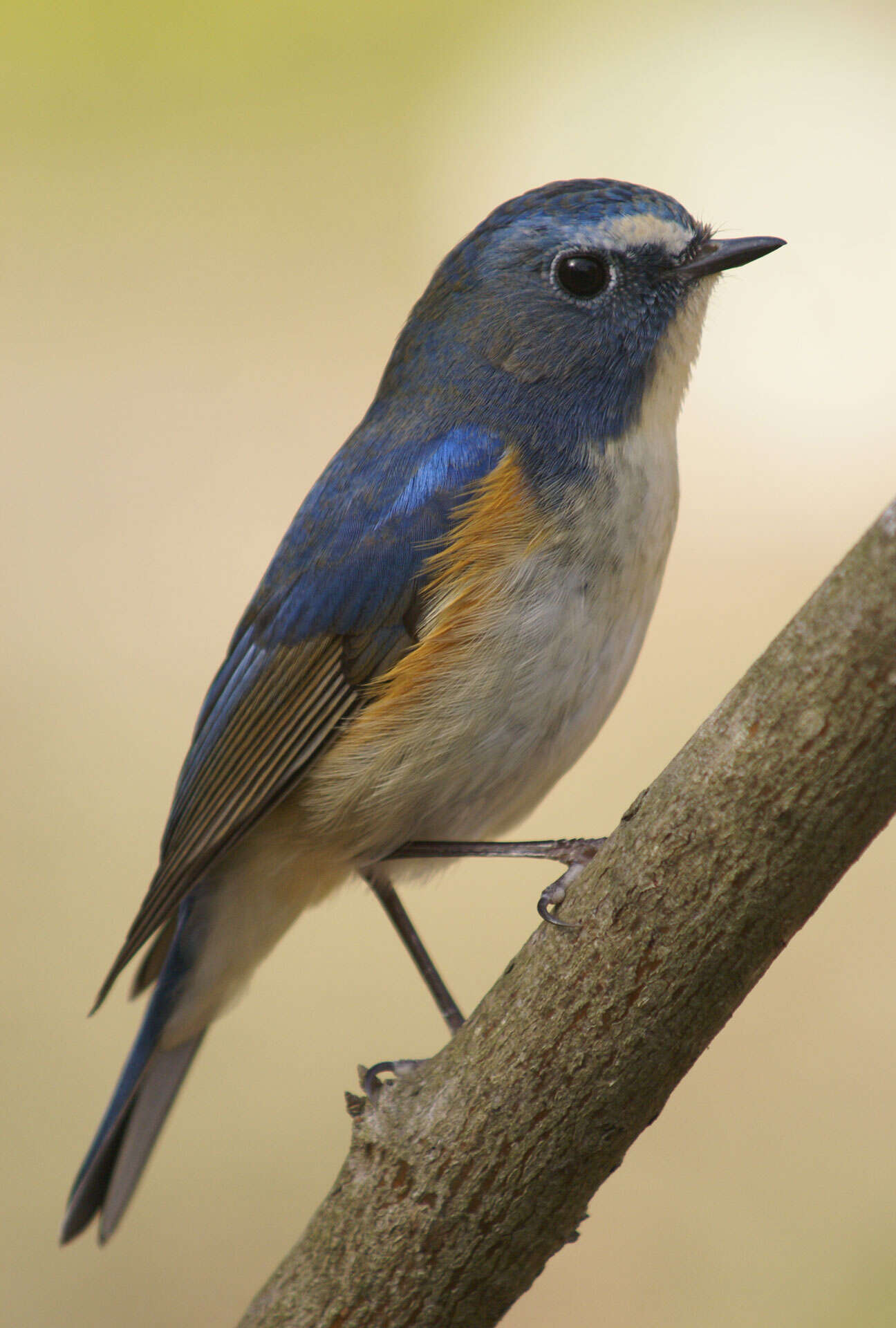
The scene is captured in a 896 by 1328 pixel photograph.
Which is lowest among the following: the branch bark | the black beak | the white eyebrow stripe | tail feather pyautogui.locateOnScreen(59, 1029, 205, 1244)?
the branch bark

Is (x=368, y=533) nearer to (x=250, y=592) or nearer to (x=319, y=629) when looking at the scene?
(x=319, y=629)

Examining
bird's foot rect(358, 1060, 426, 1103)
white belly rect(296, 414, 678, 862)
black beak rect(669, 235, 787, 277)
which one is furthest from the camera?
black beak rect(669, 235, 787, 277)

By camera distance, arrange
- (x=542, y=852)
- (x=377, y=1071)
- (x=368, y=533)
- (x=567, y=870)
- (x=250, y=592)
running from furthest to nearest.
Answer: (x=250, y=592) → (x=368, y=533) → (x=377, y=1071) → (x=542, y=852) → (x=567, y=870)

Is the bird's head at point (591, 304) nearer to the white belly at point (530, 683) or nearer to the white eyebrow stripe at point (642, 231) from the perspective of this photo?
the white eyebrow stripe at point (642, 231)

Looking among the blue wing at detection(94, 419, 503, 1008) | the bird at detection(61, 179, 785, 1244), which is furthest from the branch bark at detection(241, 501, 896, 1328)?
the blue wing at detection(94, 419, 503, 1008)

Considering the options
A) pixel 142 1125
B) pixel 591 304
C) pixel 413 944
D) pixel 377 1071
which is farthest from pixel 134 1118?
pixel 591 304

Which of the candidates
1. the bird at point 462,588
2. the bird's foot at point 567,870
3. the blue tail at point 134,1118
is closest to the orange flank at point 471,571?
the bird at point 462,588

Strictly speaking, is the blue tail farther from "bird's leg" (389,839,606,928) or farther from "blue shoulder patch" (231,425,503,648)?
"blue shoulder patch" (231,425,503,648)
